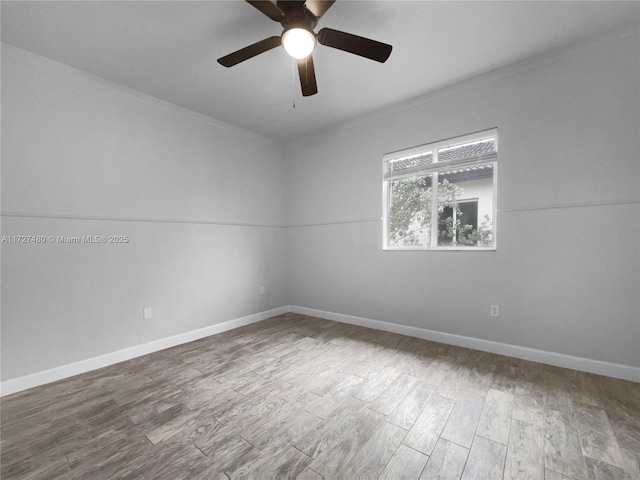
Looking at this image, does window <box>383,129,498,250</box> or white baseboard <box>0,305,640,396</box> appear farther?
window <box>383,129,498,250</box>

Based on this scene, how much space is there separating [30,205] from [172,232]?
1191 mm

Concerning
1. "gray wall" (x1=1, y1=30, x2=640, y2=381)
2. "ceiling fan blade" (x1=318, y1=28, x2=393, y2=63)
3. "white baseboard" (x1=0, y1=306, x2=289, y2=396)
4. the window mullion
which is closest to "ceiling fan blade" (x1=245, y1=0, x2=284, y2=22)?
"ceiling fan blade" (x1=318, y1=28, x2=393, y2=63)

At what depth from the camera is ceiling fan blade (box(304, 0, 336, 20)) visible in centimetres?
163

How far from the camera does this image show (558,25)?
214 centimetres

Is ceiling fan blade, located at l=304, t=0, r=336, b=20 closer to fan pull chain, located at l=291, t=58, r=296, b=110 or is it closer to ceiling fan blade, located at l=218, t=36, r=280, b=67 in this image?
ceiling fan blade, located at l=218, t=36, r=280, b=67

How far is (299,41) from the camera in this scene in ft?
5.96

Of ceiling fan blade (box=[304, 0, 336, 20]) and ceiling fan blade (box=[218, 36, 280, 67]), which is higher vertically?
ceiling fan blade (box=[304, 0, 336, 20])

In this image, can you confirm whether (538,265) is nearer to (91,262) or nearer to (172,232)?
(172,232)

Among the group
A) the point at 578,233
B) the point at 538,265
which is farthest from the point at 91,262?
the point at 578,233

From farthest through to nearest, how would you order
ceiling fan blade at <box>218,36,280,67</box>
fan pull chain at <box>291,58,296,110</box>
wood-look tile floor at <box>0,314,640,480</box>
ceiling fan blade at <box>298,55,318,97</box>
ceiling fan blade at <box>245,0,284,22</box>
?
fan pull chain at <box>291,58,296,110</box> → ceiling fan blade at <box>298,55,318,97</box> → ceiling fan blade at <box>218,36,280,67</box> → ceiling fan blade at <box>245,0,284,22</box> → wood-look tile floor at <box>0,314,640,480</box>

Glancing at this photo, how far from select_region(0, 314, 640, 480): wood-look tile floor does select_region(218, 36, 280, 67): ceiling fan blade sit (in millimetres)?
2599

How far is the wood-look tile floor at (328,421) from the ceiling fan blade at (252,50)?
260cm

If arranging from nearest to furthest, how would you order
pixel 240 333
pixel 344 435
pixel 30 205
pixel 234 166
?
pixel 344 435 → pixel 30 205 → pixel 240 333 → pixel 234 166

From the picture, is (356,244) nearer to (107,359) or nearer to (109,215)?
(109,215)
